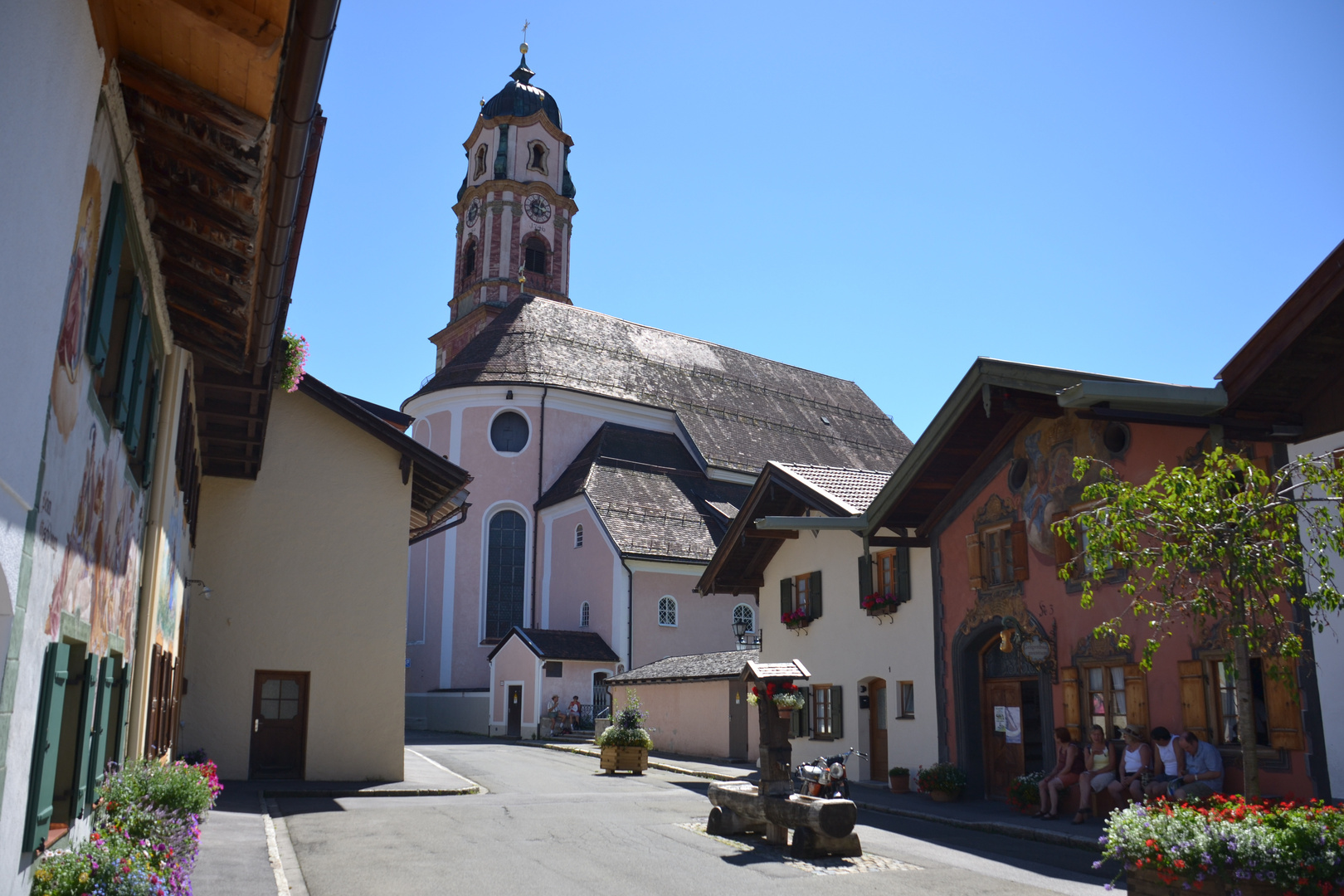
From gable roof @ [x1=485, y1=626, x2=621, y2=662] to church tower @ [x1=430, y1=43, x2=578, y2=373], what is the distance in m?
22.8

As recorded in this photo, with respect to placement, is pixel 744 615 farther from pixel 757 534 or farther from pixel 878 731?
pixel 878 731

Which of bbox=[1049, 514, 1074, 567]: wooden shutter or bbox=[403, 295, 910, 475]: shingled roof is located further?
bbox=[403, 295, 910, 475]: shingled roof

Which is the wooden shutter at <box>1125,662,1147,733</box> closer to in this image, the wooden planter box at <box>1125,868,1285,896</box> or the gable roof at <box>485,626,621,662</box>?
the wooden planter box at <box>1125,868,1285,896</box>

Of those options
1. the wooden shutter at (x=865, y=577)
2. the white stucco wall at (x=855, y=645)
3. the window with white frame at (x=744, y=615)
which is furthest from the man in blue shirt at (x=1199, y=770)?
the window with white frame at (x=744, y=615)

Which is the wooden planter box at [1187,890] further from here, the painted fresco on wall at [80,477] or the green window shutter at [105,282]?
the green window shutter at [105,282]

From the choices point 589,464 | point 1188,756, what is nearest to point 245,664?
point 1188,756

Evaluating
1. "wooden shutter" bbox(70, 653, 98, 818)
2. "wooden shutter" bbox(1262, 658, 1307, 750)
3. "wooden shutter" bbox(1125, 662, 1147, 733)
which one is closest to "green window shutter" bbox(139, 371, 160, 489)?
"wooden shutter" bbox(70, 653, 98, 818)

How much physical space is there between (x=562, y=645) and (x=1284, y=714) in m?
25.4

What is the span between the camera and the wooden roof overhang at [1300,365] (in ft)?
36.5

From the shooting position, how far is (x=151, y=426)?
9.29 meters

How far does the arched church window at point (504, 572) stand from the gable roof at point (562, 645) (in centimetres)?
306

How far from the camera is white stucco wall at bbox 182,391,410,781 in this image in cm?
1811

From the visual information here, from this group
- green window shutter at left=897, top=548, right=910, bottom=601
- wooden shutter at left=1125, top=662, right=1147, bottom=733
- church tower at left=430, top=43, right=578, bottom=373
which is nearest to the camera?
wooden shutter at left=1125, top=662, right=1147, bottom=733

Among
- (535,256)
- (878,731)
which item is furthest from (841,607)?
(535,256)
